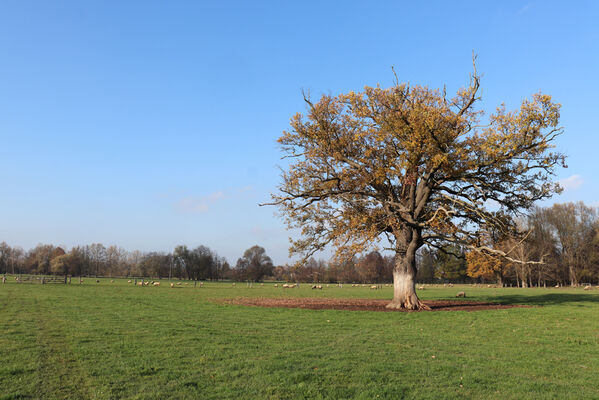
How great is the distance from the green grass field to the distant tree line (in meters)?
41.5

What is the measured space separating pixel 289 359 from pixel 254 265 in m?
120

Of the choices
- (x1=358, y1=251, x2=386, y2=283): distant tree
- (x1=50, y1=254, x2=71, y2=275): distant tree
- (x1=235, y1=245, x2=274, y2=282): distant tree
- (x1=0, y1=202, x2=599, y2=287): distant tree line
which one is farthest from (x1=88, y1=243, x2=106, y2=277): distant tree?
(x1=358, y1=251, x2=386, y2=283): distant tree

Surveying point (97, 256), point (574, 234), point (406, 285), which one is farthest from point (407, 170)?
point (97, 256)

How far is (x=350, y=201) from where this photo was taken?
26.0 m

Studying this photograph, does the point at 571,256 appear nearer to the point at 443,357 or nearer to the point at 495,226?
the point at 495,226

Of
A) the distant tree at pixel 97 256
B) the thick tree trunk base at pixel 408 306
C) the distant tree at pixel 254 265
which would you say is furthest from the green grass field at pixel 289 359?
the distant tree at pixel 97 256

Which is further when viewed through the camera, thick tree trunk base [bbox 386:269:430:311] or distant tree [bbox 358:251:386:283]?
distant tree [bbox 358:251:386:283]

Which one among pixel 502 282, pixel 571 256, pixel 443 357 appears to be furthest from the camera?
pixel 502 282

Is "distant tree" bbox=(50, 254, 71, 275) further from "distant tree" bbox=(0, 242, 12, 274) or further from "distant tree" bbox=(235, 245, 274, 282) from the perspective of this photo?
"distant tree" bbox=(235, 245, 274, 282)

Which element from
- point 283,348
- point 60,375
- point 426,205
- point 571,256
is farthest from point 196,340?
point 571,256

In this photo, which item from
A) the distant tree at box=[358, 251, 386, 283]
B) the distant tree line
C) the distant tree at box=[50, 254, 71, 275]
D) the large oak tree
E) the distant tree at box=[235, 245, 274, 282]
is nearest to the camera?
the large oak tree

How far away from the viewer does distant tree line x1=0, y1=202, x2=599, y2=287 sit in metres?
83.9

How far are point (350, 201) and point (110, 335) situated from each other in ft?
54.4

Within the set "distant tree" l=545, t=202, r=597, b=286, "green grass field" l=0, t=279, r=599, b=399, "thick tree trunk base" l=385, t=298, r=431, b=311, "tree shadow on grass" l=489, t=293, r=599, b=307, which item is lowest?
"tree shadow on grass" l=489, t=293, r=599, b=307
